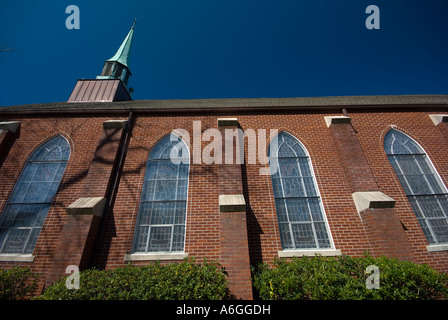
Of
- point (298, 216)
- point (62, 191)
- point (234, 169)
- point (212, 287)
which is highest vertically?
point (234, 169)

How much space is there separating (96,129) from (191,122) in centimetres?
382

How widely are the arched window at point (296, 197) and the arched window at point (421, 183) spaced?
10.7 feet

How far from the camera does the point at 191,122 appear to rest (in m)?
7.68

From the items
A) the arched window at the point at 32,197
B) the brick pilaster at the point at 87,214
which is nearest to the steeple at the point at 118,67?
the arched window at the point at 32,197

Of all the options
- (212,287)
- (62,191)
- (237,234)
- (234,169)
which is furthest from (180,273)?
(62,191)

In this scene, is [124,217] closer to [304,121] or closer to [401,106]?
[304,121]

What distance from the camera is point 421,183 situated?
6.77 m

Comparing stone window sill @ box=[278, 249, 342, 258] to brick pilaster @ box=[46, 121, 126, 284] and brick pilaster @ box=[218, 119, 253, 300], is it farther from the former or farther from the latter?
brick pilaster @ box=[46, 121, 126, 284]

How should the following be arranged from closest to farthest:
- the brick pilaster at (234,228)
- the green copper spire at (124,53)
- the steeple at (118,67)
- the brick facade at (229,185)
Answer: the brick pilaster at (234,228), the brick facade at (229,185), the steeple at (118,67), the green copper spire at (124,53)

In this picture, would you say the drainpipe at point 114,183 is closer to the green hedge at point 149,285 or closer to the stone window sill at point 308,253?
the green hedge at point 149,285

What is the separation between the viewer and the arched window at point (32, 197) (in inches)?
229

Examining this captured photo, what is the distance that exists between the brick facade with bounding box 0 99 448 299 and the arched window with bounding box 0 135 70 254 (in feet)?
0.98

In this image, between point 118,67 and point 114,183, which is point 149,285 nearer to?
point 114,183

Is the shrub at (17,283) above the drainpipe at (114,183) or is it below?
below
